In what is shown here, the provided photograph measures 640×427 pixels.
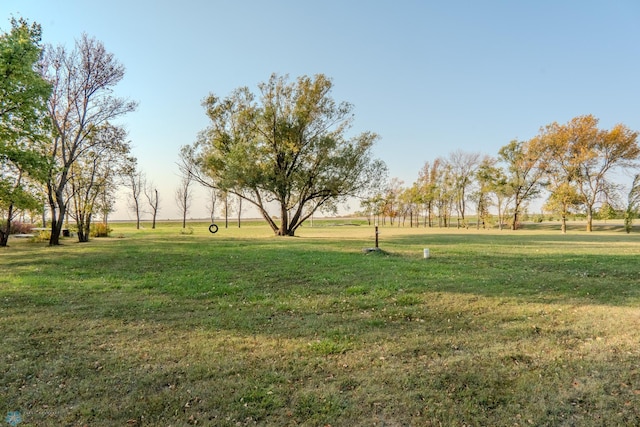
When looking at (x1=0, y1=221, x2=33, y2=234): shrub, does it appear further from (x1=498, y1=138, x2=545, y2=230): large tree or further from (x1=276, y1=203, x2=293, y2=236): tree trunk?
(x1=498, y1=138, x2=545, y2=230): large tree

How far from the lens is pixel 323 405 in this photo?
324 cm

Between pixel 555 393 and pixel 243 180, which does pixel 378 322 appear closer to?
pixel 555 393

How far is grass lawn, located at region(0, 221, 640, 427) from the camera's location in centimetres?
318

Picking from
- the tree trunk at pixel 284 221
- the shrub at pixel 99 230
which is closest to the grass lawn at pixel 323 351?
the tree trunk at pixel 284 221

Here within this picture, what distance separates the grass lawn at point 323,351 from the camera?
318cm

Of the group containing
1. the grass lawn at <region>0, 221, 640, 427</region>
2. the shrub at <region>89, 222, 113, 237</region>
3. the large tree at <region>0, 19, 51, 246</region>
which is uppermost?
the large tree at <region>0, 19, 51, 246</region>

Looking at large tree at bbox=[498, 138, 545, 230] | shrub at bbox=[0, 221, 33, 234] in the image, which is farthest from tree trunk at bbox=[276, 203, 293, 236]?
large tree at bbox=[498, 138, 545, 230]

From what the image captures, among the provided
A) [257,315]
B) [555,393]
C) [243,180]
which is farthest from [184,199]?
[555,393]

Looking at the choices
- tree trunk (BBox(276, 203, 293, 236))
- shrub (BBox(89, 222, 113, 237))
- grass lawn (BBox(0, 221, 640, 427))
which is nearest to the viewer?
grass lawn (BBox(0, 221, 640, 427))

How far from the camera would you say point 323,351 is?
14.8ft

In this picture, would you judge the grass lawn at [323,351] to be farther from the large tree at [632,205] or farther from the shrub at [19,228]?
the large tree at [632,205]

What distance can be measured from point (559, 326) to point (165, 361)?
5.90m

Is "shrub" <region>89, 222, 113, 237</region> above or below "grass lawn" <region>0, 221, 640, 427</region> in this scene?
above

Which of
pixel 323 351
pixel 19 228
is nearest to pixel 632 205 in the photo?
pixel 323 351
